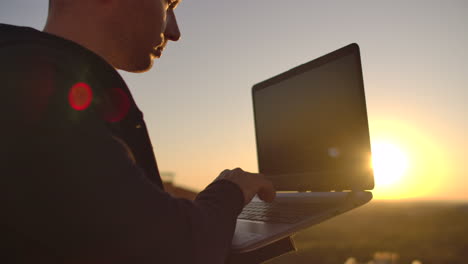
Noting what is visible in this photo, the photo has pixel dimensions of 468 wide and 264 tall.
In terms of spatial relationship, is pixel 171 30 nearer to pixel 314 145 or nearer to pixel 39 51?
pixel 39 51

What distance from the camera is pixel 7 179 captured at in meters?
0.59

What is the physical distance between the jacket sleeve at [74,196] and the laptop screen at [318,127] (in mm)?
1388

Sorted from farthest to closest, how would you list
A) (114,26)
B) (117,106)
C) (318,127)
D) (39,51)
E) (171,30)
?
(318,127), (171,30), (114,26), (117,106), (39,51)

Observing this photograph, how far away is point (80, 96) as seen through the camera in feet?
2.35

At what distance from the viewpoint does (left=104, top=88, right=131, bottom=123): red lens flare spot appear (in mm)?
838

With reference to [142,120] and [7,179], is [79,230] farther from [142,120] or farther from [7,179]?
[142,120]

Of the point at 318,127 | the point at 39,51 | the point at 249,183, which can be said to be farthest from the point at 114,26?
the point at 318,127

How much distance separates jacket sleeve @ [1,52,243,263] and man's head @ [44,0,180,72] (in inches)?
22.9

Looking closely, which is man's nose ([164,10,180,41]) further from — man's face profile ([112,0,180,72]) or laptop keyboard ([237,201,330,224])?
laptop keyboard ([237,201,330,224])

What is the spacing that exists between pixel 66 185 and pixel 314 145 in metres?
1.64

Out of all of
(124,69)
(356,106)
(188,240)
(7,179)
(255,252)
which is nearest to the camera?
(7,179)

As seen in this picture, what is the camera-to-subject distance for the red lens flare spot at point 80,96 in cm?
68

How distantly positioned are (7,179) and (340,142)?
1.63 meters

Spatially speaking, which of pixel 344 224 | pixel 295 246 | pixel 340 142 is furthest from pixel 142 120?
pixel 344 224
